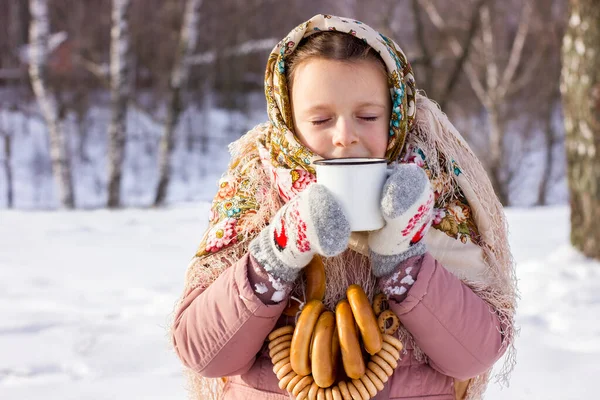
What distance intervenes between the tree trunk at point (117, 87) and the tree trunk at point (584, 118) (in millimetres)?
6234

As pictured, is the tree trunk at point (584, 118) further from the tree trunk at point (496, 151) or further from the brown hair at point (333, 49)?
the tree trunk at point (496, 151)

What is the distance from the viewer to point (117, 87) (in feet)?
30.0

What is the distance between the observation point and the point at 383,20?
8.90 meters

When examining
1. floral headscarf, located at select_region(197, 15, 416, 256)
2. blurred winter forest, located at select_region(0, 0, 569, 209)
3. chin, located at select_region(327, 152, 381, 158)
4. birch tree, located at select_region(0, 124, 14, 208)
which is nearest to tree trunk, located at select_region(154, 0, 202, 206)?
blurred winter forest, located at select_region(0, 0, 569, 209)

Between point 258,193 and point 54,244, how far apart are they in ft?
14.3

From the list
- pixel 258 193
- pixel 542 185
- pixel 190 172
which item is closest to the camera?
pixel 258 193

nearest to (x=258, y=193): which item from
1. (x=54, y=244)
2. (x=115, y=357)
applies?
(x=115, y=357)

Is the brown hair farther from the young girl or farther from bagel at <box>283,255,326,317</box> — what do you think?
bagel at <box>283,255,326,317</box>

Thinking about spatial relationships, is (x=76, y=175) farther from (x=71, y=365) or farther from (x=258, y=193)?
(x=258, y=193)

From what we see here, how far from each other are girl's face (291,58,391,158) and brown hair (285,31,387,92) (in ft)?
0.04

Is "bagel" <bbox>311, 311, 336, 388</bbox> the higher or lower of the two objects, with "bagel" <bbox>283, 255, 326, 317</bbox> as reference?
lower

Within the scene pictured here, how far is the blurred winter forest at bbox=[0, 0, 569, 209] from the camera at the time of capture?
12211 millimetres

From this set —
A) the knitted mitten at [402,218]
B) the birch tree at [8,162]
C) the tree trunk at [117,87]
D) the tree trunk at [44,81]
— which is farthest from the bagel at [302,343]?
the birch tree at [8,162]

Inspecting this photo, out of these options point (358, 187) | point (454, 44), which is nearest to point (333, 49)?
point (358, 187)
